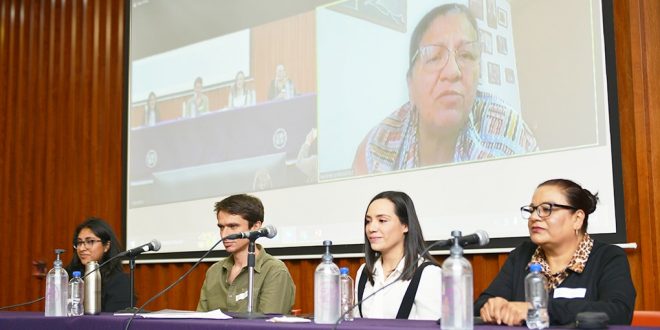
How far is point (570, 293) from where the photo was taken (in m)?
2.59

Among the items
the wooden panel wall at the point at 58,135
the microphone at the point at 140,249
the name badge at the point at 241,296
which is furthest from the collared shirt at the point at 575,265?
the wooden panel wall at the point at 58,135

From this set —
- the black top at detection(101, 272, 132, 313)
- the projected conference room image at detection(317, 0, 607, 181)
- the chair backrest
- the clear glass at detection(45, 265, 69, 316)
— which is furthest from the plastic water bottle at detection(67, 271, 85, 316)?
the chair backrest

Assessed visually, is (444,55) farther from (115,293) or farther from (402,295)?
(115,293)

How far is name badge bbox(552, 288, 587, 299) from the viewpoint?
257 cm

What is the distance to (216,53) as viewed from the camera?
17.9 ft

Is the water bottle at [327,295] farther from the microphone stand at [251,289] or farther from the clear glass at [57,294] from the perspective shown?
the clear glass at [57,294]

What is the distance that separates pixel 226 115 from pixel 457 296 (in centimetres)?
346

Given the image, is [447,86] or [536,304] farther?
[447,86]

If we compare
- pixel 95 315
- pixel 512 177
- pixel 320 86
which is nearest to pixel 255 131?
pixel 320 86

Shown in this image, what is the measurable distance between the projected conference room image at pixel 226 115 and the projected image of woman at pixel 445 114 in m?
0.60

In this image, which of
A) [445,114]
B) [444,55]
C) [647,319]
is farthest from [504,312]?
[444,55]

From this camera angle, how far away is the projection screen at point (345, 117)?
12.4 feet

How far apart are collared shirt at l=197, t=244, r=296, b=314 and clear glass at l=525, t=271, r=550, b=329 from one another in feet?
4.90

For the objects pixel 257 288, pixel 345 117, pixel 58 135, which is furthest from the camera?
pixel 58 135
